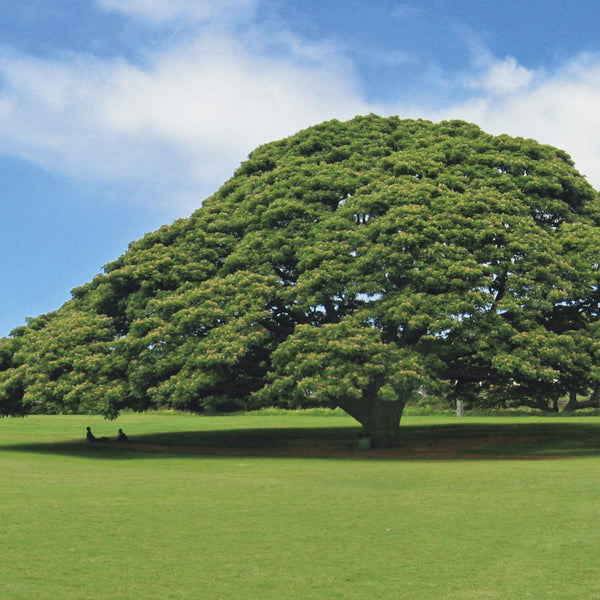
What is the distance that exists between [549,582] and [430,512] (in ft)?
17.3

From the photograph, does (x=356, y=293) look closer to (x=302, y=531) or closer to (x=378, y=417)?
(x=378, y=417)

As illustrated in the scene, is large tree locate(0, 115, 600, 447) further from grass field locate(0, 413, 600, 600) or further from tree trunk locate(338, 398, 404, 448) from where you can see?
grass field locate(0, 413, 600, 600)

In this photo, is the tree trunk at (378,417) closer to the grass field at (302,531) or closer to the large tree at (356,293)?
the large tree at (356,293)

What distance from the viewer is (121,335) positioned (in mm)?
36719

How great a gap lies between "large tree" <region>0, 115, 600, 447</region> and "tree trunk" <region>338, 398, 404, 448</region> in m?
0.08

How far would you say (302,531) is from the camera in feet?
41.8

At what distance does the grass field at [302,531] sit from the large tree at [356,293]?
4545mm

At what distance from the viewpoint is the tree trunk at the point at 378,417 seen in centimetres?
3347

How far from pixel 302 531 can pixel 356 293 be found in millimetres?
18238

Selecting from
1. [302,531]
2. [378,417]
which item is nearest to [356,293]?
[378,417]

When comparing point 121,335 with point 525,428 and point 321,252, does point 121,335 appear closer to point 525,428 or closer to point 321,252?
point 321,252

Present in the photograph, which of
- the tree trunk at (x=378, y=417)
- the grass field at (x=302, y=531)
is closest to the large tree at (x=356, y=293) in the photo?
the tree trunk at (x=378, y=417)

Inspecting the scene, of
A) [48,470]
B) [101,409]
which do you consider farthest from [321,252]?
[48,470]

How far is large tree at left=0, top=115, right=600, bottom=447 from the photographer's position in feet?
93.4
